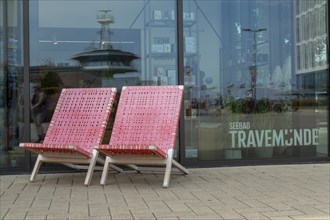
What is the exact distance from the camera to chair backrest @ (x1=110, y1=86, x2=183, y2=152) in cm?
621

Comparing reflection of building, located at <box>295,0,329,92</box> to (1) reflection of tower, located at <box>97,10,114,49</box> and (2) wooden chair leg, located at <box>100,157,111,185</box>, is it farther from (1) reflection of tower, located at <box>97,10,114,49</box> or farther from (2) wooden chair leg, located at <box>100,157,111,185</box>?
(2) wooden chair leg, located at <box>100,157,111,185</box>

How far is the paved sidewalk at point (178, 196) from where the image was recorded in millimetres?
4621

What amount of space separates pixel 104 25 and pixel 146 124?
77.2 inches

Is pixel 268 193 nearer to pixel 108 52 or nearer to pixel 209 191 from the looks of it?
pixel 209 191

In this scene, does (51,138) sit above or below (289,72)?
below

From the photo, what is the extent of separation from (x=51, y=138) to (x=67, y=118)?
324mm

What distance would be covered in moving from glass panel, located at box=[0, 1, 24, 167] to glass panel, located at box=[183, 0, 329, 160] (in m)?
2.33

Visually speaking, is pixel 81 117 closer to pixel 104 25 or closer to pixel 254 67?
pixel 104 25

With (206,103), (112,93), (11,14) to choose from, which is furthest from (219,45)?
(11,14)

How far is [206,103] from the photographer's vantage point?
754cm

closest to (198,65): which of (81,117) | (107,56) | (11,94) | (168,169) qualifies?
(107,56)

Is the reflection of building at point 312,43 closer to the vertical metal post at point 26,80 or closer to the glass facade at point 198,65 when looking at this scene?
the glass facade at point 198,65

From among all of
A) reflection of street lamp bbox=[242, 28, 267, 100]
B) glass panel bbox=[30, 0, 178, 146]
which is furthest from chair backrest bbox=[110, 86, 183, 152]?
reflection of street lamp bbox=[242, 28, 267, 100]

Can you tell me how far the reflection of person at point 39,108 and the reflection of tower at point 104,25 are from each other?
1.09 m
